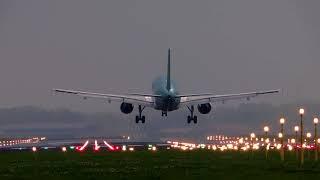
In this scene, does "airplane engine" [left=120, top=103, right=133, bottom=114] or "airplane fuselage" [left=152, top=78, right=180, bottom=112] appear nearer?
"airplane fuselage" [left=152, top=78, right=180, bottom=112]

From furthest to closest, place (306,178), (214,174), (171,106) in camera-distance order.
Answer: (171,106)
(214,174)
(306,178)

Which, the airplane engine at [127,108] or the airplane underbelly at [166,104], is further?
the airplane engine at [127,108]

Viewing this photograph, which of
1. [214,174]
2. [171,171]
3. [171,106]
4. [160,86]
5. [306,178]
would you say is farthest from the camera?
[160,86]

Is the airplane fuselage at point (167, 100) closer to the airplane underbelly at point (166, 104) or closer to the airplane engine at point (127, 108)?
the airplane underbelly at point (166, 104)

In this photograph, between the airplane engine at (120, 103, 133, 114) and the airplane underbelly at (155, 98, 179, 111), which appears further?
the airplane engine at (120, 103, 133, 114)

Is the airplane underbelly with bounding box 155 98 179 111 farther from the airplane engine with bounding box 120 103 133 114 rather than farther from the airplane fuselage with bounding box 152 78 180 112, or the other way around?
the airplane engine with bounding box 120 103 133 114

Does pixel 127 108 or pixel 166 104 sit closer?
pixel 166 104

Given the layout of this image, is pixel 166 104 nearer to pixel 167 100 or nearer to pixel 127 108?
pixel 167 100

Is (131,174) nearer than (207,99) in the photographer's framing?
Yes

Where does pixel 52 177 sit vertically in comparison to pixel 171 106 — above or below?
below

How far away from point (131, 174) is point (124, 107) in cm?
7412

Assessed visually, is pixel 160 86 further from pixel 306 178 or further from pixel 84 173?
pixel 306 178

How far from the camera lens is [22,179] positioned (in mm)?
63031

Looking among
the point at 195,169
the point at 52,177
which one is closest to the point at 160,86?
the point at 195,169
